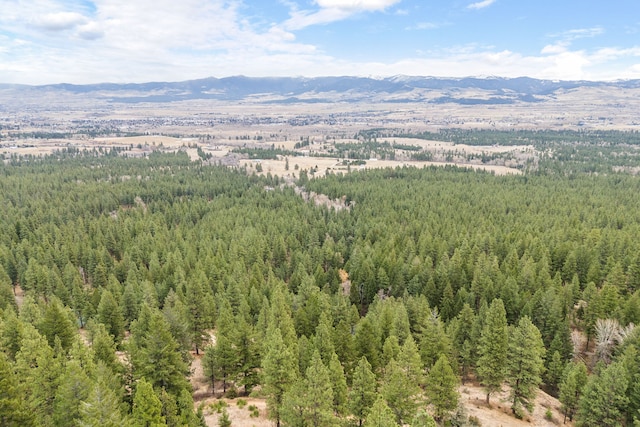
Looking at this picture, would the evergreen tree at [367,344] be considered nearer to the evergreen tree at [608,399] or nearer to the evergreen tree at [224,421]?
the evergreen tree at [224,421]

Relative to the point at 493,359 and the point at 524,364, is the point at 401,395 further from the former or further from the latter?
the point at 524,364

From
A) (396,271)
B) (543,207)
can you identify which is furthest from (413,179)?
(396,271)

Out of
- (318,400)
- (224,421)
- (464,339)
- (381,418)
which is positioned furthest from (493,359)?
(224,421)

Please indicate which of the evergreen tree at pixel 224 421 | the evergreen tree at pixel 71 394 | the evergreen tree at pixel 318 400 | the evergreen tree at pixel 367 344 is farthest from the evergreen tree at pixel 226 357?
the evergreen tree at pixel 71 394

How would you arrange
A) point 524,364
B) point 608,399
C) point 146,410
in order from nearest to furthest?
point 146,410 < point 608,399 < point 524,364

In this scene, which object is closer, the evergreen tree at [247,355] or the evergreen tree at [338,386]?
the evergreen tree at [338,386]

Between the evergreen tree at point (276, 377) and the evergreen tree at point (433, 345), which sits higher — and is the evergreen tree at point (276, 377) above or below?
above
